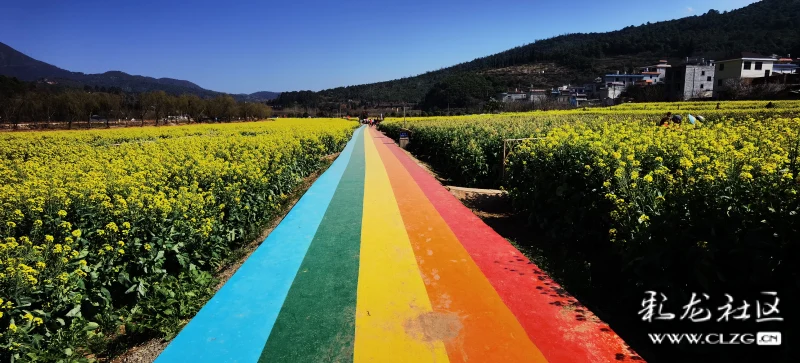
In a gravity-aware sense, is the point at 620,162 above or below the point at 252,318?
above

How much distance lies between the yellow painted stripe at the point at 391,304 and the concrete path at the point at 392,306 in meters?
0.01

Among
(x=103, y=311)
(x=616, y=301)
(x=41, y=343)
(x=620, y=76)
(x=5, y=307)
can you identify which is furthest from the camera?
(x=620, y=76)

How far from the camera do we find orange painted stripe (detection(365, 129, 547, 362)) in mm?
3199

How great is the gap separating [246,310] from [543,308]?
3.00 m

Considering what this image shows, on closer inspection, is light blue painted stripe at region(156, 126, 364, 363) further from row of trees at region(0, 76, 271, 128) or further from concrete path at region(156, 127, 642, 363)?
row of trees at region(0, 76, 271, 128)

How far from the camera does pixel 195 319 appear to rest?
380 cm

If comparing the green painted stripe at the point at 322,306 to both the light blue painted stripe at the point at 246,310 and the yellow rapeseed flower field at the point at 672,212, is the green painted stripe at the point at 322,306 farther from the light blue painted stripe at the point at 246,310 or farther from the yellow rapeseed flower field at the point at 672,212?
the yellow rapeseed flower field at the point at 672,212

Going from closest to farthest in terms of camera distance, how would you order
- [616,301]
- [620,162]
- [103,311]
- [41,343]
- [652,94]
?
[41,343], [103,311], [616,301], [620,162], [652,94]

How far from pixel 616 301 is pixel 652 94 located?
69.2m

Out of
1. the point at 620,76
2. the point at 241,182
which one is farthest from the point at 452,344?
the point at 620,76

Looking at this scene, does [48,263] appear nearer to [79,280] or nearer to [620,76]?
[79,280]

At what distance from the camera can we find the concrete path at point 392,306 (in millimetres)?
Result: 3229

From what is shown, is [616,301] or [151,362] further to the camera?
[616,301]

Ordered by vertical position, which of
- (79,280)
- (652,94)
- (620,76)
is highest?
(620,76)
